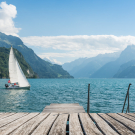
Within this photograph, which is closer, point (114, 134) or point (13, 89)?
point (114, 134)

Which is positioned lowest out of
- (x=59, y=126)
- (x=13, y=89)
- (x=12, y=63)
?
(x=13, y=89)

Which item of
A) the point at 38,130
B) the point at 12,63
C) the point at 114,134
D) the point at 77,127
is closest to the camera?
the point at 114,134

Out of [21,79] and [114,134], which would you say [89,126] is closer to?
[114,134]

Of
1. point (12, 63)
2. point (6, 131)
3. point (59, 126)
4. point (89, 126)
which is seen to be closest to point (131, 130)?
point (89, 126)

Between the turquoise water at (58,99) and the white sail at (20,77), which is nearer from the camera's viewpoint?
the turquoise water at (58,99)

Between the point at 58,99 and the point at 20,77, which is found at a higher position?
the point at 20,77

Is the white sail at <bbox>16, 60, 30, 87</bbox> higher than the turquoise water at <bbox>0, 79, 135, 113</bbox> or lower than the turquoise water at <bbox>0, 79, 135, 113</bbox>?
higher

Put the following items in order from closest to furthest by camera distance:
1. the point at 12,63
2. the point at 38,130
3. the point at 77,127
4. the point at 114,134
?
the point at 114,134 < the point at 38,130 < the point at 77,127 < the point at 12,63

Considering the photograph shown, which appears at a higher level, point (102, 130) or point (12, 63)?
point (12, 63)

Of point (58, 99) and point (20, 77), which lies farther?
point (20, 77)

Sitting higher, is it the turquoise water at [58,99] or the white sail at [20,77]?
the white sail at [20,77]

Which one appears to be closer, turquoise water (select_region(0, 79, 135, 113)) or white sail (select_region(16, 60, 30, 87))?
turquoise water (select_region(0, 79, 135, 113))

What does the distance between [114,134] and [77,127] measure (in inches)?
43.4

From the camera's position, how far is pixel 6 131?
4.17 meters
